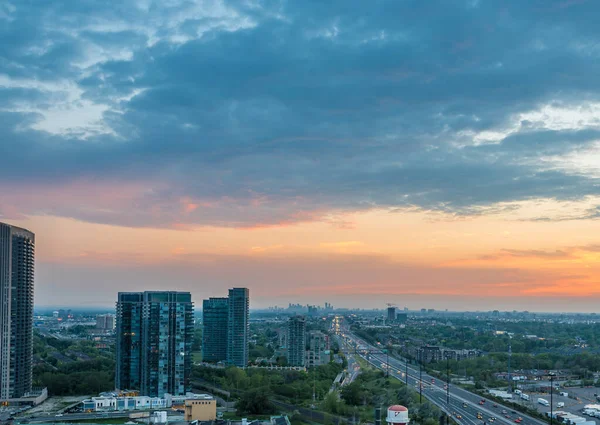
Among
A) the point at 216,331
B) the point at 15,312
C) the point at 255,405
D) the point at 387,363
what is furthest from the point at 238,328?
the point at 255,405

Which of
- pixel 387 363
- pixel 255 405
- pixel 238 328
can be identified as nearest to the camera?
pixel 255 405

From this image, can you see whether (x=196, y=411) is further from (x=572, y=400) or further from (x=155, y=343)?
(x=572, y=400)

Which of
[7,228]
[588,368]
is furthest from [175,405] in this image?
[588,368]

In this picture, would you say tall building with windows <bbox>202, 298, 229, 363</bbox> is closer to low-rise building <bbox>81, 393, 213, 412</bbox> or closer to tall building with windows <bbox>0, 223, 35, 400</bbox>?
tall building with windows <bbox>0, 223, 35, 400</bbox>

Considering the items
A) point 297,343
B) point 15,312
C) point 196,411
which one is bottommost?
point 297,343

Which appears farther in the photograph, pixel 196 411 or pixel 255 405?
pixel 255 405

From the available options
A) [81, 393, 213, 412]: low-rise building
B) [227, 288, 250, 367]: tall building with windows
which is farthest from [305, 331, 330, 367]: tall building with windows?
[81, 393, 213, 412]: low-rise building
